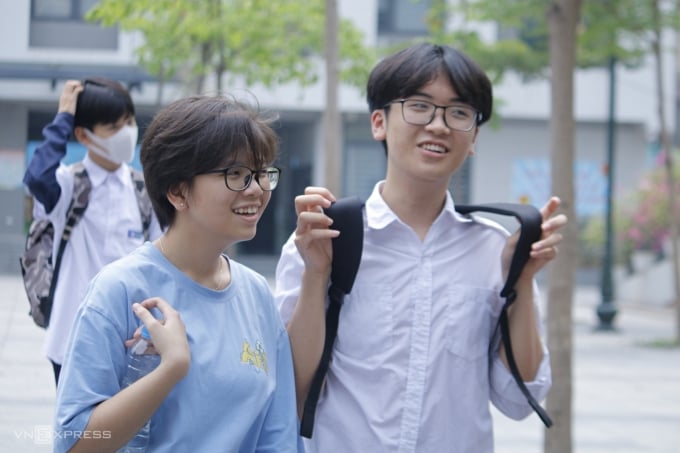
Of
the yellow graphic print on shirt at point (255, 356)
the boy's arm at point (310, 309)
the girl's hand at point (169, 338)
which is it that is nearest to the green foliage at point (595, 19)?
the boy's arm at point (310, 309)

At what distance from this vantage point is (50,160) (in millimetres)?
3879

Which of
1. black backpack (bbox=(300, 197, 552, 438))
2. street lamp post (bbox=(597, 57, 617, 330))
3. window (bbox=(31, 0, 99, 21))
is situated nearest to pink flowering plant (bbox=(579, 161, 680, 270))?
street lamp post (bbox=(597, 57, 617, 330))

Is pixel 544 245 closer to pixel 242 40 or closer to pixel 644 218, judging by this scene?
pixel 242 40

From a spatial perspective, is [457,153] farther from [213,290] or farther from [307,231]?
[213,290]

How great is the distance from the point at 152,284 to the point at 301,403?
628 mm

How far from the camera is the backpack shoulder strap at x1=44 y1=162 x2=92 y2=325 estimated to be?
3965mm

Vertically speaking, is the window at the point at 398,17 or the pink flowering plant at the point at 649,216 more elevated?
the window at the point at 398,17

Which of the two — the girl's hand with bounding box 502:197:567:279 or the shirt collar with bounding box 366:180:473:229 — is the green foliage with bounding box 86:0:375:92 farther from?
the girl's hand with bounding box 502:197:567:279

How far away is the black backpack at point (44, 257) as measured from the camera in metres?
3.97

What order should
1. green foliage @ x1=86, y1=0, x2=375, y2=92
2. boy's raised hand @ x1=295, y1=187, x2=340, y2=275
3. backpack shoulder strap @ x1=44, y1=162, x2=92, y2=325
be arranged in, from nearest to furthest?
boy's raised hand @ x1=295, y1=187, x2=340, y2=275 → backpack shoulder strap @ x1=44, y1=162, x2=92, y2=325 → green foliage @ x1=86, y1=0, x2=375, y2=92

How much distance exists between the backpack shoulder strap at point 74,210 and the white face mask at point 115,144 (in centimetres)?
10

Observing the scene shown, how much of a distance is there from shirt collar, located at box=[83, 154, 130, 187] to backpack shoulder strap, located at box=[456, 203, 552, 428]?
1863 mm

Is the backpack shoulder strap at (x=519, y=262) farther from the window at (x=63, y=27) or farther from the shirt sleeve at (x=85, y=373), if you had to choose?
the window at (x=63, y=27)

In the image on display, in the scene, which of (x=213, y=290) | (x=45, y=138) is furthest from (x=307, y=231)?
(x=45, y=138)
